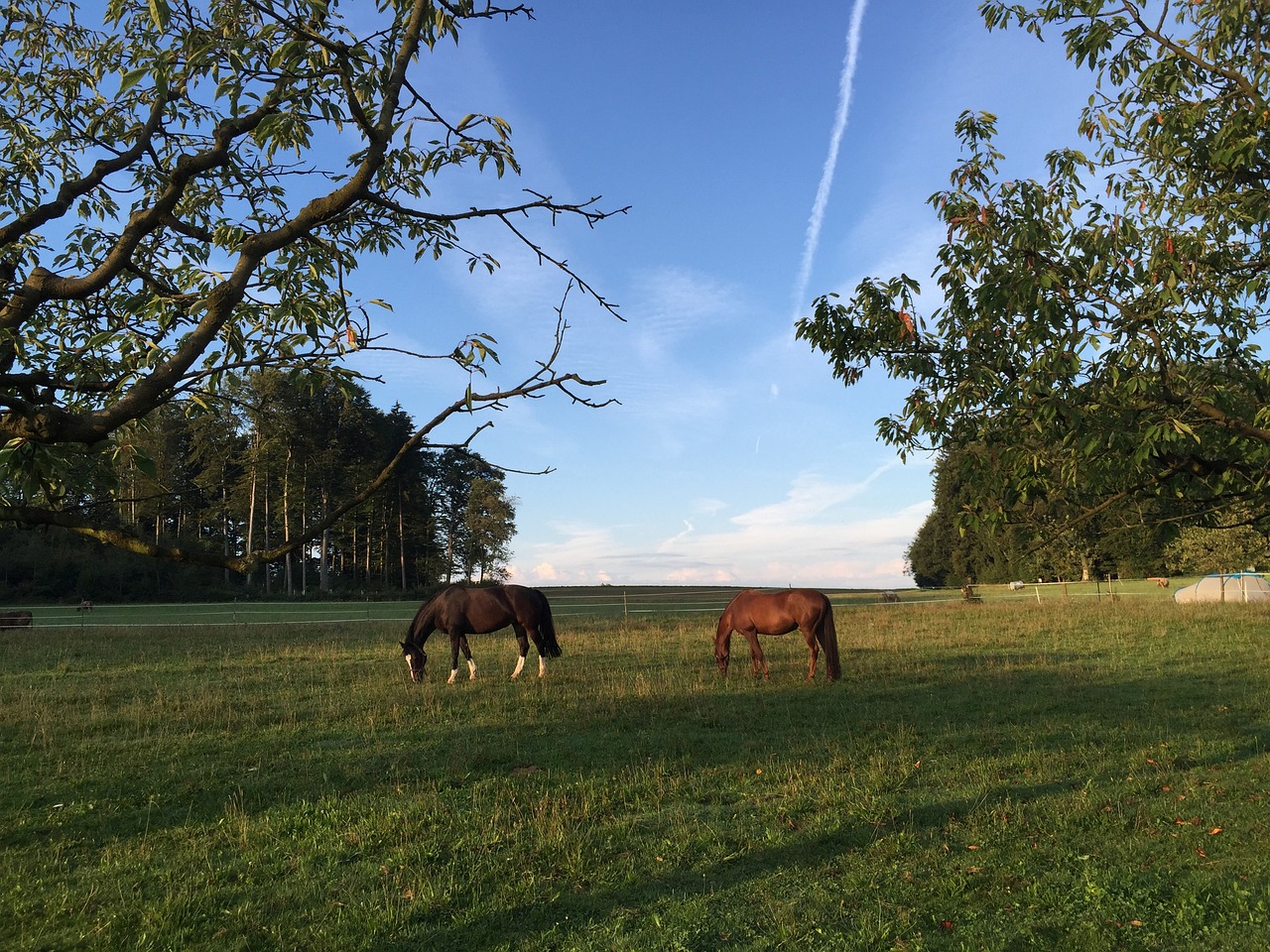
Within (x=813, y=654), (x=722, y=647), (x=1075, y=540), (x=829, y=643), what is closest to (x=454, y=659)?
(x=722, y=647)

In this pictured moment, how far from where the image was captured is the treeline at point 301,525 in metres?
47.5

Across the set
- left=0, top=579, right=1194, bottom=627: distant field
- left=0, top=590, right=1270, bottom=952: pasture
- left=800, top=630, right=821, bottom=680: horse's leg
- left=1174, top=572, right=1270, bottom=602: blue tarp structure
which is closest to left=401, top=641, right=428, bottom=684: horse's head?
left=0, top=590, right=1270, bottom=952: pasture

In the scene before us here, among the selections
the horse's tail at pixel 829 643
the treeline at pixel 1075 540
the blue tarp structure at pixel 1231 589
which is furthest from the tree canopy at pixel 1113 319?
the blue tarp structure at pixel 1231 589

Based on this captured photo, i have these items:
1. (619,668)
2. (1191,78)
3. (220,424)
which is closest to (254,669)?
(619,668)

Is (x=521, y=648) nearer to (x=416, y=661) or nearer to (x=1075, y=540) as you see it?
(x=416, y=661)

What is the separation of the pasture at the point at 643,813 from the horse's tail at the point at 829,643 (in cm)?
53

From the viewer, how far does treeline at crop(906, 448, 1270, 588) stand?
7.97m

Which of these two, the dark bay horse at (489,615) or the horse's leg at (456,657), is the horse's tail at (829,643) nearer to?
the dark bay horse at (489,615)

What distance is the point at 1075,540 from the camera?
356 inches

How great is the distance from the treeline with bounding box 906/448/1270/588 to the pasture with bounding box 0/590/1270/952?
2427 millimetres

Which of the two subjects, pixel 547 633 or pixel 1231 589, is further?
pixel 1231 589

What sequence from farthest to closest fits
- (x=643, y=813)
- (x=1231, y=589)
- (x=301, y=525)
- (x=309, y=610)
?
Answer: (x=301, y=525) < (x=309, y=610) < (x=1231, y=589) < (x=643, y=813)

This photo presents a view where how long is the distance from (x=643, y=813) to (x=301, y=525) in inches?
2182

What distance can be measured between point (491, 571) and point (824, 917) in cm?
6627
